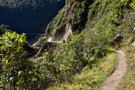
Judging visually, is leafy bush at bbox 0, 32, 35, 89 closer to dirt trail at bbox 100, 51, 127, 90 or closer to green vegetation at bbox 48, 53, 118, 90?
green vegetation at bbox 48, 53, 118, 90

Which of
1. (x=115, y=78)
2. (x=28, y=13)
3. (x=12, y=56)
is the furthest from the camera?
(x=28, y=13)

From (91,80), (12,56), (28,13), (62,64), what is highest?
(28,13)

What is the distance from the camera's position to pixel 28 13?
96062 mm

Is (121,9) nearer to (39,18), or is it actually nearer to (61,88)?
(61,88)

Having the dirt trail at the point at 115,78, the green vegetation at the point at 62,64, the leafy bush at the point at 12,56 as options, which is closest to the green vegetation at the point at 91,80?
the green vegetation at the point at 62,64

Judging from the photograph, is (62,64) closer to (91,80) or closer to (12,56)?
(91,80)

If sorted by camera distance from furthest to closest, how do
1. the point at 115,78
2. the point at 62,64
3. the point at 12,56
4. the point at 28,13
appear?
the point at 28,13 → the point at 62,64 → the point at 115,78 → the point at 12,56

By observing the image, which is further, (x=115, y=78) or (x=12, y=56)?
(x=115, y=78)

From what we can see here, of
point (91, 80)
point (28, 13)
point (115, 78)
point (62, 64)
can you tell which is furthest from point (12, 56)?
point (28, 13)

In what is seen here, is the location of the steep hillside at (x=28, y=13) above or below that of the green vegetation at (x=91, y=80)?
above

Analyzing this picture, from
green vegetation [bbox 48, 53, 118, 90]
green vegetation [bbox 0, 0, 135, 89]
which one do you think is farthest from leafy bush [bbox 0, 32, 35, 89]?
green vegetation [bbox 48, 53, 118, 90]

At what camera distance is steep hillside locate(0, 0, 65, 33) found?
90.9 meters

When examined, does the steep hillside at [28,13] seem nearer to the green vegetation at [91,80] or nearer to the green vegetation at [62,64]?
the green vegetation at [62,64]

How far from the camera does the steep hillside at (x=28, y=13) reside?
9094 centimetres
